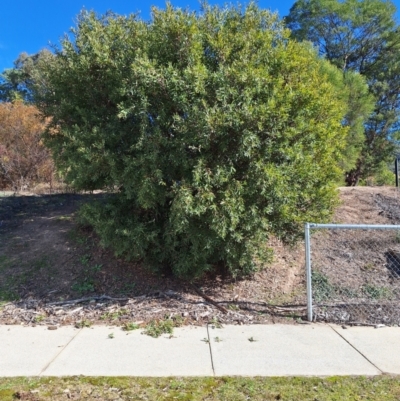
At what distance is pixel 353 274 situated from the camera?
5594 millimetres

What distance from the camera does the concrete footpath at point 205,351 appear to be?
3180 millimetres

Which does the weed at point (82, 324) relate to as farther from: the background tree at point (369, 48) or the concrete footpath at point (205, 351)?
the background tree at point (369, 48)

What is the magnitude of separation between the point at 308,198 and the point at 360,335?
1876mm

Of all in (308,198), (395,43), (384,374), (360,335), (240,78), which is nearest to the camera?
(384,374)

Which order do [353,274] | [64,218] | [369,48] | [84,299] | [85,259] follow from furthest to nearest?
[369,48], [64,218], [85,259], [353,274], [84,299]

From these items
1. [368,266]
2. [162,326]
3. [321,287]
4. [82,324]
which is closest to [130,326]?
[162,326]

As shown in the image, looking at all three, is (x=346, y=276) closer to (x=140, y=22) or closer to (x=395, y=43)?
(x=140, y=22)

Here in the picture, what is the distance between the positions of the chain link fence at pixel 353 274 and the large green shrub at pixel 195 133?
0.87m

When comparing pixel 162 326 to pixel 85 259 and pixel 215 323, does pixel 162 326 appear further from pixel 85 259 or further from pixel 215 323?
pixel 85 259

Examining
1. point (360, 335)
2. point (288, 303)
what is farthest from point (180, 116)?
point (360, 335)

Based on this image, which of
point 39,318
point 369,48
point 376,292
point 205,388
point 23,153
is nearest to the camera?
point 205,388

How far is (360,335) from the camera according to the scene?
4051 millimetres

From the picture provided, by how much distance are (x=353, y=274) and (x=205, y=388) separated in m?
3.65

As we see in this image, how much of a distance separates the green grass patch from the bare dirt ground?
1336 millimetres
